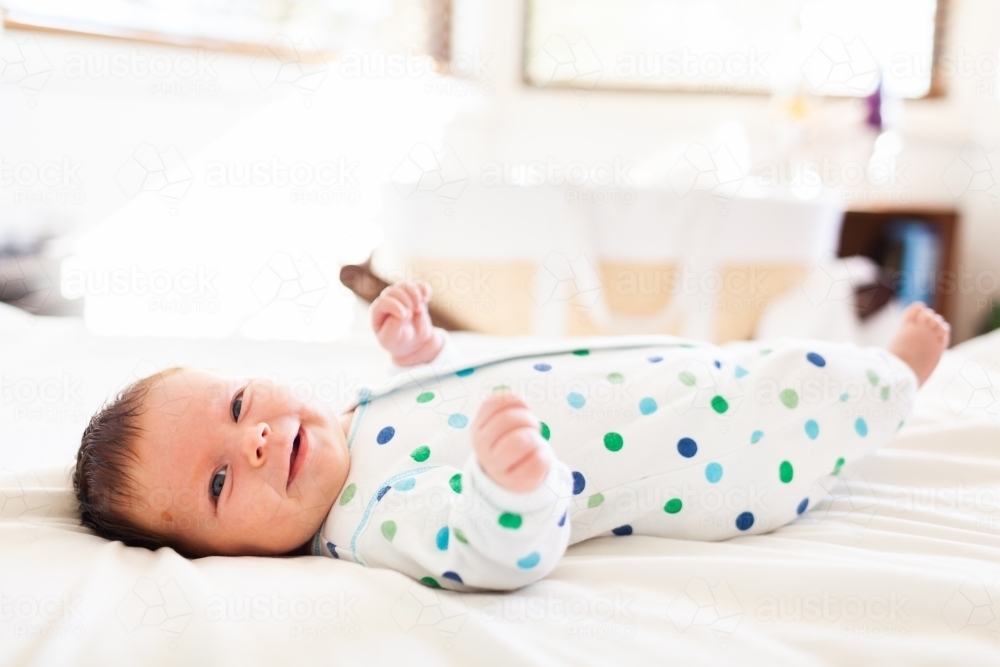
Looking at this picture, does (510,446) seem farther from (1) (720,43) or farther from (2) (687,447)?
(1) (720,43)

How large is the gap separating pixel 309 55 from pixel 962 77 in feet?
7.95

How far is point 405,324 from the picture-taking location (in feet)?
3.40

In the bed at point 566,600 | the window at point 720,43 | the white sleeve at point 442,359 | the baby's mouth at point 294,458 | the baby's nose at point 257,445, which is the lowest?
the bed at point 566,600

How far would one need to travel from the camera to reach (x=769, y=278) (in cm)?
228

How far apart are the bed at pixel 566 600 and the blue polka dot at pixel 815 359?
0.50ft

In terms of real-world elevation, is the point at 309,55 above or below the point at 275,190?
above

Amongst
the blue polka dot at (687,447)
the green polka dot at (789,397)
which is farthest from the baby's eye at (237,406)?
the green polka dot at (789,397)

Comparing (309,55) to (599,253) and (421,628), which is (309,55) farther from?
(421,628)

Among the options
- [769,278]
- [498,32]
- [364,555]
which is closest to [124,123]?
[498,32]

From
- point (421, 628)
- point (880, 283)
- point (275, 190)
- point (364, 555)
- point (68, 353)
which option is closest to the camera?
point (421, 628)

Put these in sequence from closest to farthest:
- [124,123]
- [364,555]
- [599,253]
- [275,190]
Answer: [364,555], [599,253], [124,123], [275,190]

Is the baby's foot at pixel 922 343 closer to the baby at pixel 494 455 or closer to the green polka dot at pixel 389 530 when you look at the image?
the baby at pixel 494 455

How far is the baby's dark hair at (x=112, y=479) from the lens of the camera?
2.56 feet

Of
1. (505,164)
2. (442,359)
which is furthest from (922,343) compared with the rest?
(505,164)
